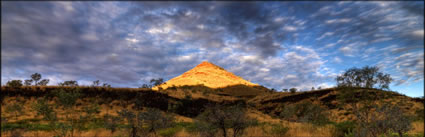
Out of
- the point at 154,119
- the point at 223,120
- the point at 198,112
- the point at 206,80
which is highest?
the point at 206,80

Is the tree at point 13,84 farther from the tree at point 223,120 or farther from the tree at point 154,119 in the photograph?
the tree at point 223,120

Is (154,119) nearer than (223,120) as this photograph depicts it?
No

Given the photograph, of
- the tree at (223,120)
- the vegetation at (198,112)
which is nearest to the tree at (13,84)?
the vegetation at (198,112)

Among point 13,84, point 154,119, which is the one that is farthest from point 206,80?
point 154,119

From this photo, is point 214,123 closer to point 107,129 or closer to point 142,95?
point 107,129

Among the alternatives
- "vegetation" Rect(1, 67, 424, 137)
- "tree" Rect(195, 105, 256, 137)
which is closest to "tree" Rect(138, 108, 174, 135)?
"vegetation" Rect(1, 67, 424, 137)

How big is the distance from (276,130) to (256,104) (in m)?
56.7

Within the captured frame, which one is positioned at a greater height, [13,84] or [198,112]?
[13,84]

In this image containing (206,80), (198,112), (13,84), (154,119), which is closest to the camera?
(154,119)

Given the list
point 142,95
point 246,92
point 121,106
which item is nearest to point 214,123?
point 121,106

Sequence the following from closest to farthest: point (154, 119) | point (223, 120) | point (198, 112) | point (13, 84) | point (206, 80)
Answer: point (223, 120) < point (154, 119) < point (13, 84) < point (198, 112) < point (206, 80)

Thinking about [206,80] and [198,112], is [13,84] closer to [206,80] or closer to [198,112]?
[198,112]

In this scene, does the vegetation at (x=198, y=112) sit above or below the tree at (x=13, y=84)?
below

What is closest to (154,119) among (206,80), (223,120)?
(223,120)
